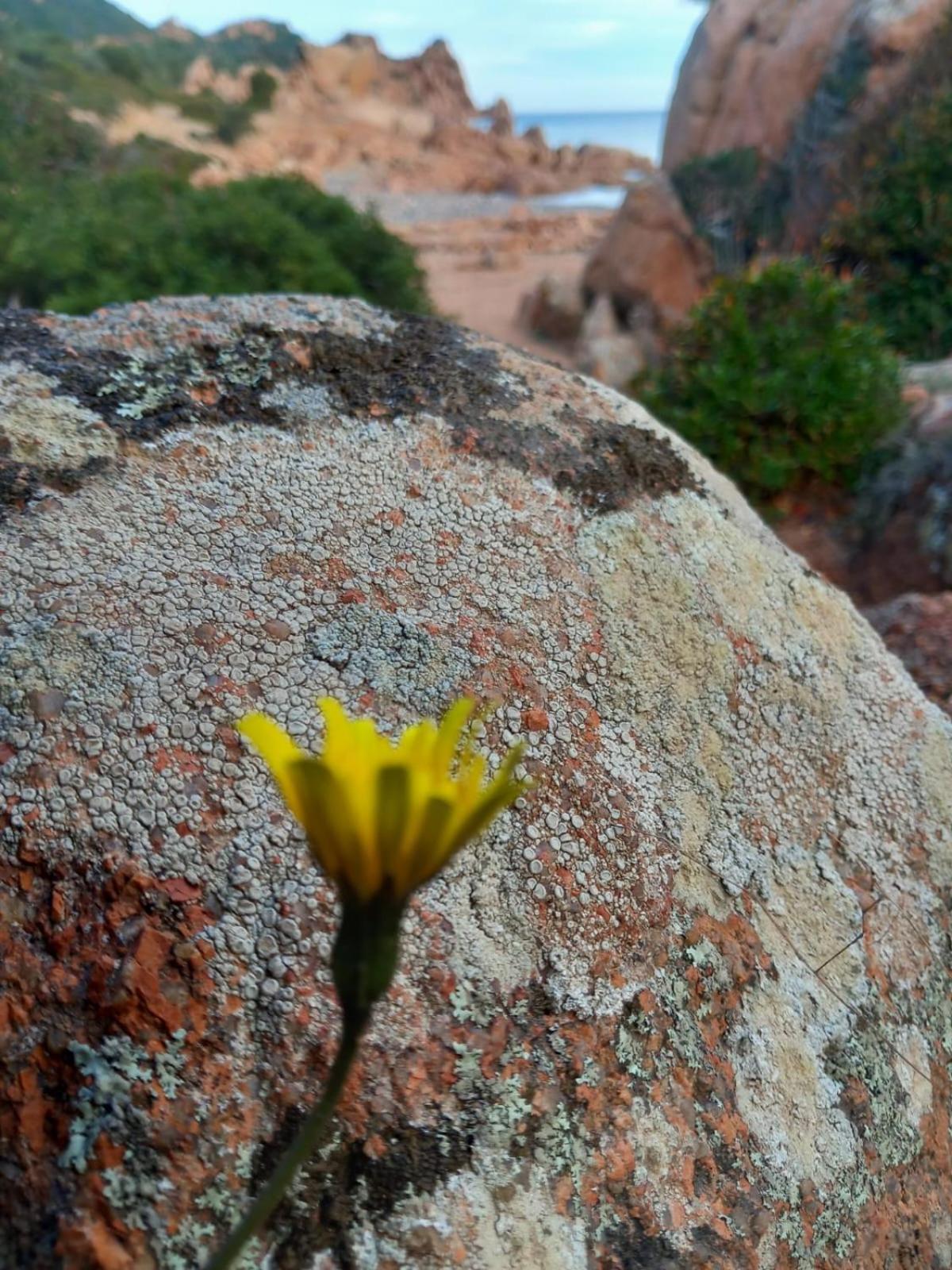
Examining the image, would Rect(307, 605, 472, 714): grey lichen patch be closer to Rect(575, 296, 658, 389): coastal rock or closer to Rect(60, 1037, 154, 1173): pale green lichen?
Rect(60, 1037, 154, 1173): pale green lichen

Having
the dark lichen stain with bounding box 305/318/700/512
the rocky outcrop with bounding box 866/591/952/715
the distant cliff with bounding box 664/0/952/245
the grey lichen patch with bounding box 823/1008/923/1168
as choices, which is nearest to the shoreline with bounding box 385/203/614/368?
the distant cliff with bounding box 664/0/952/245

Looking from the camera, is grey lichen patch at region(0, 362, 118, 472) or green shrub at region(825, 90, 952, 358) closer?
grey lichen patch at region(0, 362, 118, 472)

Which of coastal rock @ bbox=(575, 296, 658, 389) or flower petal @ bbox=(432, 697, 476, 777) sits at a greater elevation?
flower petal @ bbox=(432, 697, 476, 777)

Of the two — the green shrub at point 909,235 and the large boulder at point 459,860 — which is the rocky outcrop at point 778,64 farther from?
the large boulder at point 459,860

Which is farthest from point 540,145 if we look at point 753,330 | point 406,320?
point 406,320

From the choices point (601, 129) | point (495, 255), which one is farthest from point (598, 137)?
point (495, 255)

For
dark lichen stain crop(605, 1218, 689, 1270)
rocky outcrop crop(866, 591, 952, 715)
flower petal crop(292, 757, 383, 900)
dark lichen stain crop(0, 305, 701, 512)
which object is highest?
flower petal crop(292, 757, 383, 900)

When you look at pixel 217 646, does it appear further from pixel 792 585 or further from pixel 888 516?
pixel 888 516
